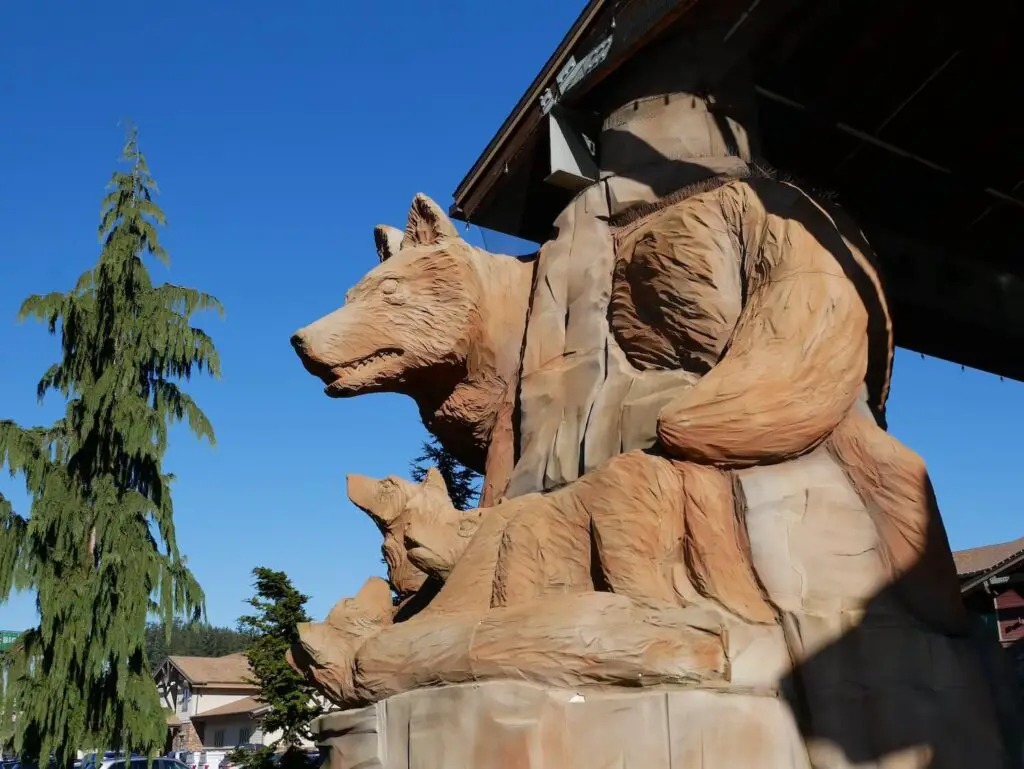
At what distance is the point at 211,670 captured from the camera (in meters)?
39.4

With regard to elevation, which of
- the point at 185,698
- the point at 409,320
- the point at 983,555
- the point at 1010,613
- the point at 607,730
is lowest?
the point at 607,730

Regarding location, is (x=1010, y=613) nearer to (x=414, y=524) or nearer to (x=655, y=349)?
(x=655, y=349)

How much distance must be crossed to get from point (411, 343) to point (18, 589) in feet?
32.4

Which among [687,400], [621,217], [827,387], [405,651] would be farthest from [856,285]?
[405,651]

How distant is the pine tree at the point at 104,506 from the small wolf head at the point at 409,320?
356 inches

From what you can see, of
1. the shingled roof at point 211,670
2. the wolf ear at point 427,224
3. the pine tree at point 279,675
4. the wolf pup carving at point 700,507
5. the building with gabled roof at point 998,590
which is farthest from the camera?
the shingled roof at point 211,670

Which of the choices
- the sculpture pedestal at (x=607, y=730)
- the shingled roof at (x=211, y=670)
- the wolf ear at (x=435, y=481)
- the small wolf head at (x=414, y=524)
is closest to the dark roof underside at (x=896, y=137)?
the wolf ear at (x=435, y=481)

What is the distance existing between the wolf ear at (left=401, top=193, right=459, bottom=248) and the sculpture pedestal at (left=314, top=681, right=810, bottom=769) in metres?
2.36

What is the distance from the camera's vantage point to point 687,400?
10.7ft

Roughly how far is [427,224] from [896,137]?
2693 millimetres

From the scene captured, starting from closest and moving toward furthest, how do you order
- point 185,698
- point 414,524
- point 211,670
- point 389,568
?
point 414,524
point 389,568
point 185,698
point 211,670

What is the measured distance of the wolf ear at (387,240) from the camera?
16.4ft

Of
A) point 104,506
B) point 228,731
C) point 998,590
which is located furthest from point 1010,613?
point 228,731

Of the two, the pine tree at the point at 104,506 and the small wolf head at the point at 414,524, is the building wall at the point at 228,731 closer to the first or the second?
the pine tree at the point at 104,506
